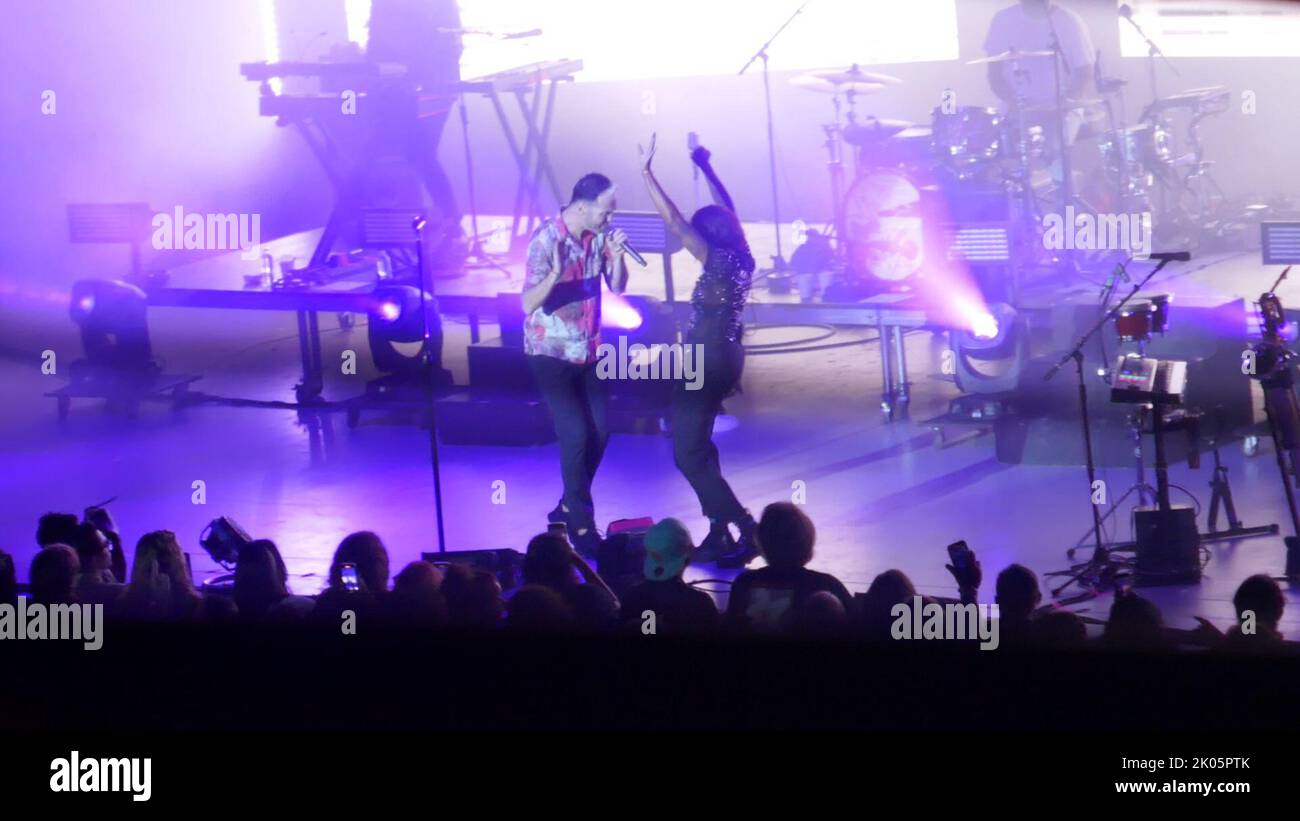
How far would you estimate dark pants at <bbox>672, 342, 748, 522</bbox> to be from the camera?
6.27m

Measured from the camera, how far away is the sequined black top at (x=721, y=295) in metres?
6.18

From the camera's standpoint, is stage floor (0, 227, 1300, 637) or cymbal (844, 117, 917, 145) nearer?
stage floor (0, 227, 1300, 637)

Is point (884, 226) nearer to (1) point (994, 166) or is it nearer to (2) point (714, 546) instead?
(1) point (994, 166)

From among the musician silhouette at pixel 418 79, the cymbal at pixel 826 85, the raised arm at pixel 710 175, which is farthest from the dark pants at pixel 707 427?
the musician silhouette at pixel 418 79

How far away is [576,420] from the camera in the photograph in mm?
6387

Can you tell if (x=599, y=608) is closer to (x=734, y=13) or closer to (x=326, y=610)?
(x=326, y=610)

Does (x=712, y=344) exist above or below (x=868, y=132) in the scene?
below

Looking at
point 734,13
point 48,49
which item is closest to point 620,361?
point 734,13

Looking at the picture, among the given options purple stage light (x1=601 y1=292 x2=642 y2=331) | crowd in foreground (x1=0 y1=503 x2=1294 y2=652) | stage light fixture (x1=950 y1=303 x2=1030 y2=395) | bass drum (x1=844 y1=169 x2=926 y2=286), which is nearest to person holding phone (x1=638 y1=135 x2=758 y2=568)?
crowd in foreground (x1=0 y1=503 x2=1294 y2=652)

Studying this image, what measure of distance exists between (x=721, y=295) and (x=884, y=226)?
10.9ft

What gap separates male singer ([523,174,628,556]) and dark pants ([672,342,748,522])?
0.32 metres

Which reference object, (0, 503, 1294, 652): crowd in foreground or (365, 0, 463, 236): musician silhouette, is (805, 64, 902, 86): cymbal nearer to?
(365, 0, 463, 236): musician silhouette

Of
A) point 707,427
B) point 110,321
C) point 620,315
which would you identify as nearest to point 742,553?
point 707,427
